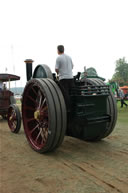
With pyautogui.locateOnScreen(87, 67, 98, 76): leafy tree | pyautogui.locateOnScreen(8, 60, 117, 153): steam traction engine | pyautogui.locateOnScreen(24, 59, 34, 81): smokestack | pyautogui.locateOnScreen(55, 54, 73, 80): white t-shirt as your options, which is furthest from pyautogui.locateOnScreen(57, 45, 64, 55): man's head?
pyautogui.locateOnScreen(87, 67, 98, 76): leafy tree

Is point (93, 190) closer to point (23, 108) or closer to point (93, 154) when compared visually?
point (93, 154)

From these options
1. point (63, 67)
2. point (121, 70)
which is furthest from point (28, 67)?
point (121, 70)

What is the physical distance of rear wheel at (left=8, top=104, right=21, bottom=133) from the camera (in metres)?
5.05

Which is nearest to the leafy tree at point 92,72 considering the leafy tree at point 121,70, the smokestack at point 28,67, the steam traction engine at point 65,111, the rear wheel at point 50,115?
the smokestack at point 28,67

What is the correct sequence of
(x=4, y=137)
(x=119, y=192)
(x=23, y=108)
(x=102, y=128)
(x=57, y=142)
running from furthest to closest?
(x=4, y=137), (x=23, y=108), (x=102, y=128), (x=57, y=142), (x=119, y=192)

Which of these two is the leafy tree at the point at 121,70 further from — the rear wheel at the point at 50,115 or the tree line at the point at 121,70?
the rear wheel at the point at 50,115

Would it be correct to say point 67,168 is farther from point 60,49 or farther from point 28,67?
point 28,67

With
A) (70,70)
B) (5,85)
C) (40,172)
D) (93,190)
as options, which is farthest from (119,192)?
(5,85)

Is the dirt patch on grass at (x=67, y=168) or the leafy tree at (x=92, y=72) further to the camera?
the leafy tree at (x=92, y=72)

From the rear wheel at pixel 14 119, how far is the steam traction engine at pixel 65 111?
1074mm

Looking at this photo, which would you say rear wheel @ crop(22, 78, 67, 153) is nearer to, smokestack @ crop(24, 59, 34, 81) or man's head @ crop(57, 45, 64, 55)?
man's head @ crop(57, 45, 64, 55)

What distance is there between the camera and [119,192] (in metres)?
2.01

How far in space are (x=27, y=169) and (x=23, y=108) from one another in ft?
5.40

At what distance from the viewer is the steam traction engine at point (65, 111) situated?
10.1 ft
